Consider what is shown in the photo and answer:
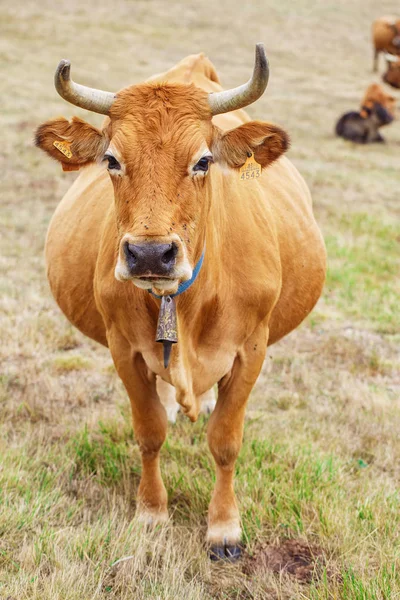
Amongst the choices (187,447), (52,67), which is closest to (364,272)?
(187,447)

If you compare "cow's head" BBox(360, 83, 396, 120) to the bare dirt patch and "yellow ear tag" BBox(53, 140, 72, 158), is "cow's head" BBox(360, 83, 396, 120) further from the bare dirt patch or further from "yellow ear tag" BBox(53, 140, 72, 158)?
the bare dirt patch

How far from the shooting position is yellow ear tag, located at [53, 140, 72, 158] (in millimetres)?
3293

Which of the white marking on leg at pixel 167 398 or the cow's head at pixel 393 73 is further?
the cow's head at pixel 393 73

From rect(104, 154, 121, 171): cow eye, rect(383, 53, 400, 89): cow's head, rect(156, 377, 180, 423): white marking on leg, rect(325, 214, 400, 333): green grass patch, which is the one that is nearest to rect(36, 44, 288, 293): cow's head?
rect(104, 154, 121, 171): cow eye

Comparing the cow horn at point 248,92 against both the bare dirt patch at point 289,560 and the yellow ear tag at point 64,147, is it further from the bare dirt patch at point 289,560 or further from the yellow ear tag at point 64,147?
the bare dirt patch at point 289,560

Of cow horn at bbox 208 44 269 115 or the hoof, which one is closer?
cow horn at bbox 208 44 269 115

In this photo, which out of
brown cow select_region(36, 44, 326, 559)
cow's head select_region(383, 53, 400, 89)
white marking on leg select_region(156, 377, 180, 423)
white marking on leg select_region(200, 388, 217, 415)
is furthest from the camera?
cow's head select_region(383, 53, 400, 89)

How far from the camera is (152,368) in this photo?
12.0ft

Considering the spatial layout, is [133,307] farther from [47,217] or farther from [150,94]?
[47,217]

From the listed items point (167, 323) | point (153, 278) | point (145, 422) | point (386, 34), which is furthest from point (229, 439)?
point (386, 34)

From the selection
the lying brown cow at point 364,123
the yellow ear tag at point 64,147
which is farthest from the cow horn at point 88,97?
the lying brown cow at point 364,123

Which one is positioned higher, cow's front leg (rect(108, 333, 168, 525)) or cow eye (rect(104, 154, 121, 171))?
cow eye (rect(104, 154, 121, 171))

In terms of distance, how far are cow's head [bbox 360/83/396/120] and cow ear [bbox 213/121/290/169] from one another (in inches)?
607

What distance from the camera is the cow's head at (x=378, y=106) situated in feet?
58.8
